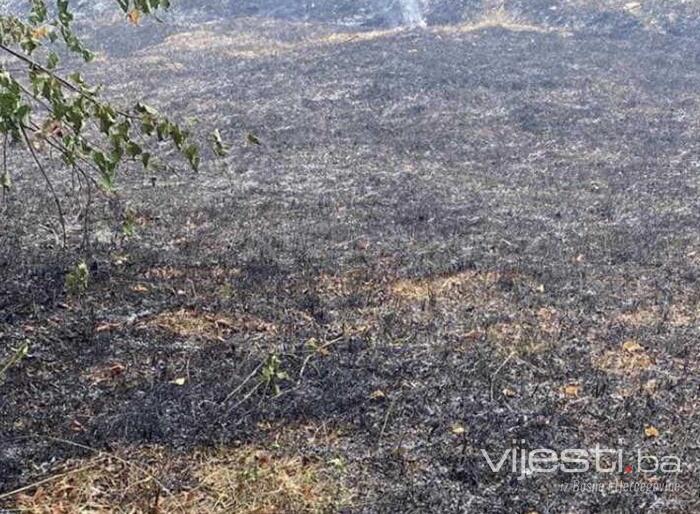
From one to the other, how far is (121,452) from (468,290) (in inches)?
142

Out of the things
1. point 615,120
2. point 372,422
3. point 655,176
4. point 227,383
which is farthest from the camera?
point 615,120

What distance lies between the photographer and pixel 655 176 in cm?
1071

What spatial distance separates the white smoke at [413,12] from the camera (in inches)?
886

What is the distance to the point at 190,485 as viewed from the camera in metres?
3.87

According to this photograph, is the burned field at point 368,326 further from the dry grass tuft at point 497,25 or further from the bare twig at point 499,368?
the dry grass tuft at point 497,25

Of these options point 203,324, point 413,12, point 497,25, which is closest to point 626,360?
point 203,324

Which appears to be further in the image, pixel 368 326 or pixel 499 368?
pixel 368 326

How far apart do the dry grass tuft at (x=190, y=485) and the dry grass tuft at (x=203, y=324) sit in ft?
5.12

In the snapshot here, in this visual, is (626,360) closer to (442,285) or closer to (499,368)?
(499,368)

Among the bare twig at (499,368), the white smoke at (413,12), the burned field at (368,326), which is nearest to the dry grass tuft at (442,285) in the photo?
the burned field at (368,326)

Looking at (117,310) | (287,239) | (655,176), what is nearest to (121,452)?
(117,310)

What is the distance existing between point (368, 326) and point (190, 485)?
233 cm

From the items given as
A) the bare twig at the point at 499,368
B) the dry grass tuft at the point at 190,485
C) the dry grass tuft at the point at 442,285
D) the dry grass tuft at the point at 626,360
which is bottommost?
the dry grass tuft at the point at 626,360

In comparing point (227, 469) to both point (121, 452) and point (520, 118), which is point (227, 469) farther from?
point (520, 118)
